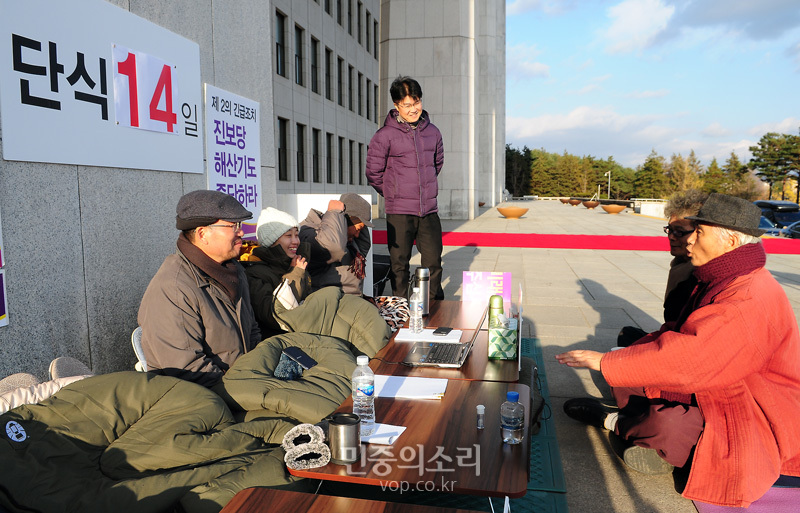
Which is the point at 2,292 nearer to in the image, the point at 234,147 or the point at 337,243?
the point at 337,243

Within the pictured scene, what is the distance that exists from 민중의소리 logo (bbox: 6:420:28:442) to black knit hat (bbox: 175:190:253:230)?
1.33 m

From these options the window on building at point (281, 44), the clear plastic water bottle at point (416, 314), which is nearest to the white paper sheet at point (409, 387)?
the clear plastic water bottle at point (416, 314)

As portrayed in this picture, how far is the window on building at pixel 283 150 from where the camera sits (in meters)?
20.7

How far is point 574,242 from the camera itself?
13.9 m

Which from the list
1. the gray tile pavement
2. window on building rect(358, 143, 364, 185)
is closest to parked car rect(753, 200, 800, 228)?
the gray tile pavement

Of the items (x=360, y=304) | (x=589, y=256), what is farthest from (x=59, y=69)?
(x=589, y=256)

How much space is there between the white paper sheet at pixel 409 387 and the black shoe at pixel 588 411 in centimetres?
130

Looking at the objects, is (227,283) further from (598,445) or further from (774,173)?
(774,173)

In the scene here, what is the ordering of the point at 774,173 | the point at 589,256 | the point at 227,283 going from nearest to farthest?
the point at 227,283
the point at 589,256
the point at 774,173

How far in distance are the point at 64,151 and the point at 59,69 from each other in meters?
0.45

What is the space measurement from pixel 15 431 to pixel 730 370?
263 cm

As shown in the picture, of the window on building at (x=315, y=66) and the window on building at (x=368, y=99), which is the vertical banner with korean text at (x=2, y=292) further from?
the window on building at (x=368, y=99)

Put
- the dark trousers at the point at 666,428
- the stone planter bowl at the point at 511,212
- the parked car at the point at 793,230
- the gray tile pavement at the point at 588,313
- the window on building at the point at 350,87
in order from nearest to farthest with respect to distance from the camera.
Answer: the dark trousers at the point at 666,428 < the gray tile pavement at the point at 588,313 < the parked car at the point at 793,230 < the stone planter bowl at the point at 511,212 < the window on building at the point at 350,87

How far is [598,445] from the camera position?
3.23 meters
